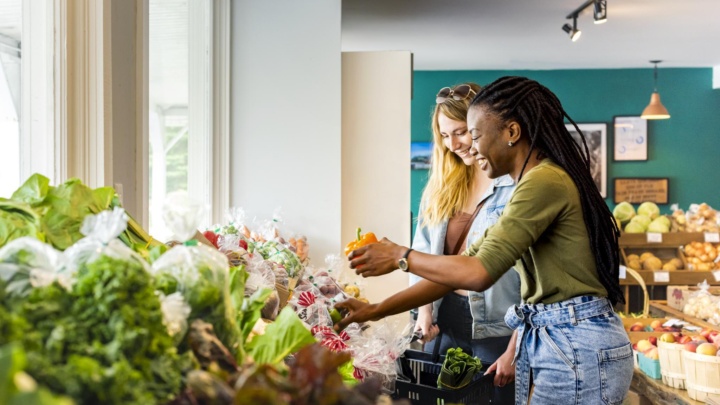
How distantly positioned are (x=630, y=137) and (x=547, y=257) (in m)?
8.21

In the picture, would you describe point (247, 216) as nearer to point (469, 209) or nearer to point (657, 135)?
point (469, 209)

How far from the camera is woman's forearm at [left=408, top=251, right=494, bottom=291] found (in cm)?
194

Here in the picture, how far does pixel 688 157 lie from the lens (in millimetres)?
9688

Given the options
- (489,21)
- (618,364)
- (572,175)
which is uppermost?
(489,21)

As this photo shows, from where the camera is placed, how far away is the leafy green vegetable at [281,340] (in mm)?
1027

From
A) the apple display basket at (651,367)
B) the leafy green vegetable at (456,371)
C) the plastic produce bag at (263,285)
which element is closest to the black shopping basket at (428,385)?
the leafy green vegetable at (456,371)

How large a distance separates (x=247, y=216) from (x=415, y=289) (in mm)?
1959

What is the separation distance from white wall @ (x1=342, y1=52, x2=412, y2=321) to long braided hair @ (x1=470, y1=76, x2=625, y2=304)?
2.03 m

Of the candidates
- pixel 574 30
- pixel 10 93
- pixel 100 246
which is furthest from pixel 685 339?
pixel 574 30

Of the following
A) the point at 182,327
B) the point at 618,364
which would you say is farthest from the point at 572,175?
the point at 182,327

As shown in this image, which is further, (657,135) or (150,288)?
(657,135)

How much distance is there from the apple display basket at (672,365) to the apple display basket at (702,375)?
0.14 m

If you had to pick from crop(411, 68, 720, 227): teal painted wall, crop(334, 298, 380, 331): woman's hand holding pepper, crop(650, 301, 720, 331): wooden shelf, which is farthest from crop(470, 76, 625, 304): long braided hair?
crop(411, 68, 720, 227): teal painted wall

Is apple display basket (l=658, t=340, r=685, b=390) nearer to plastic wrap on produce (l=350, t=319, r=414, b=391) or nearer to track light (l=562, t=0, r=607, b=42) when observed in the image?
plastic wrap on produce (l=350, t=319, r=414, b=391)
